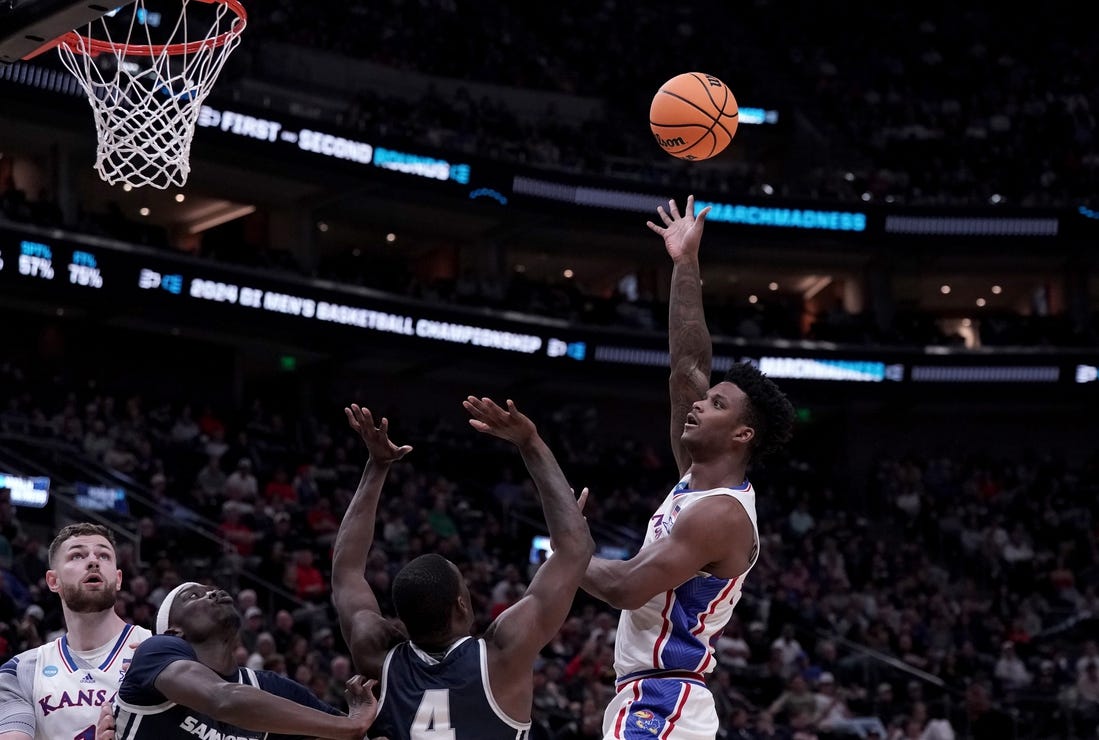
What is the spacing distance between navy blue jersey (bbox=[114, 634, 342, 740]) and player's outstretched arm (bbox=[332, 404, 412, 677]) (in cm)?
39

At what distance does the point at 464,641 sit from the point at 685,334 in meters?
2.27

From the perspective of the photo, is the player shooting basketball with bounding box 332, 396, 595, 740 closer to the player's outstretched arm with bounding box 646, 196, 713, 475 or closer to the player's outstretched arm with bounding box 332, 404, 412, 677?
the player's outstretched arm with bounding box 332, 404, 412, 677

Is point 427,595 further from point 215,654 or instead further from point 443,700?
point 215,654

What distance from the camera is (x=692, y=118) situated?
7.26 meters

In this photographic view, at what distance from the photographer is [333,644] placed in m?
14.0

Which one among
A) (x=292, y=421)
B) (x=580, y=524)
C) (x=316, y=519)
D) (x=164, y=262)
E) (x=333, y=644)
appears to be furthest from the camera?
(x=292, y=421)

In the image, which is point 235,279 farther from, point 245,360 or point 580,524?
point 580,524

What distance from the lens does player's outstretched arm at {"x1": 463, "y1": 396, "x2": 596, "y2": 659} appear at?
13.5 ft

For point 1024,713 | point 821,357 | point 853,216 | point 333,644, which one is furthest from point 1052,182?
point 333,644

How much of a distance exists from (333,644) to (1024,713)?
327 inches

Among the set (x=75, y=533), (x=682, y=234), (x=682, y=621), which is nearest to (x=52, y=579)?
(x=75, y=533)

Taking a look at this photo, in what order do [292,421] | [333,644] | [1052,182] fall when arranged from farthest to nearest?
1. [1052,182]
2. [292,421]
3. [333,644]

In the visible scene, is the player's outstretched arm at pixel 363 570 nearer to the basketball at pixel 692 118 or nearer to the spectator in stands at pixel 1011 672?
the basketball at pixel 692 118

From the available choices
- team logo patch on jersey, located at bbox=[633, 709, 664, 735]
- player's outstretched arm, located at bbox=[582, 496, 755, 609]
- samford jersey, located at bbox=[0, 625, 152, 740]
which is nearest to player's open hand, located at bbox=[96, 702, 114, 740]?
samford jersey, located at bbox=[0, 625, 152, 740]
